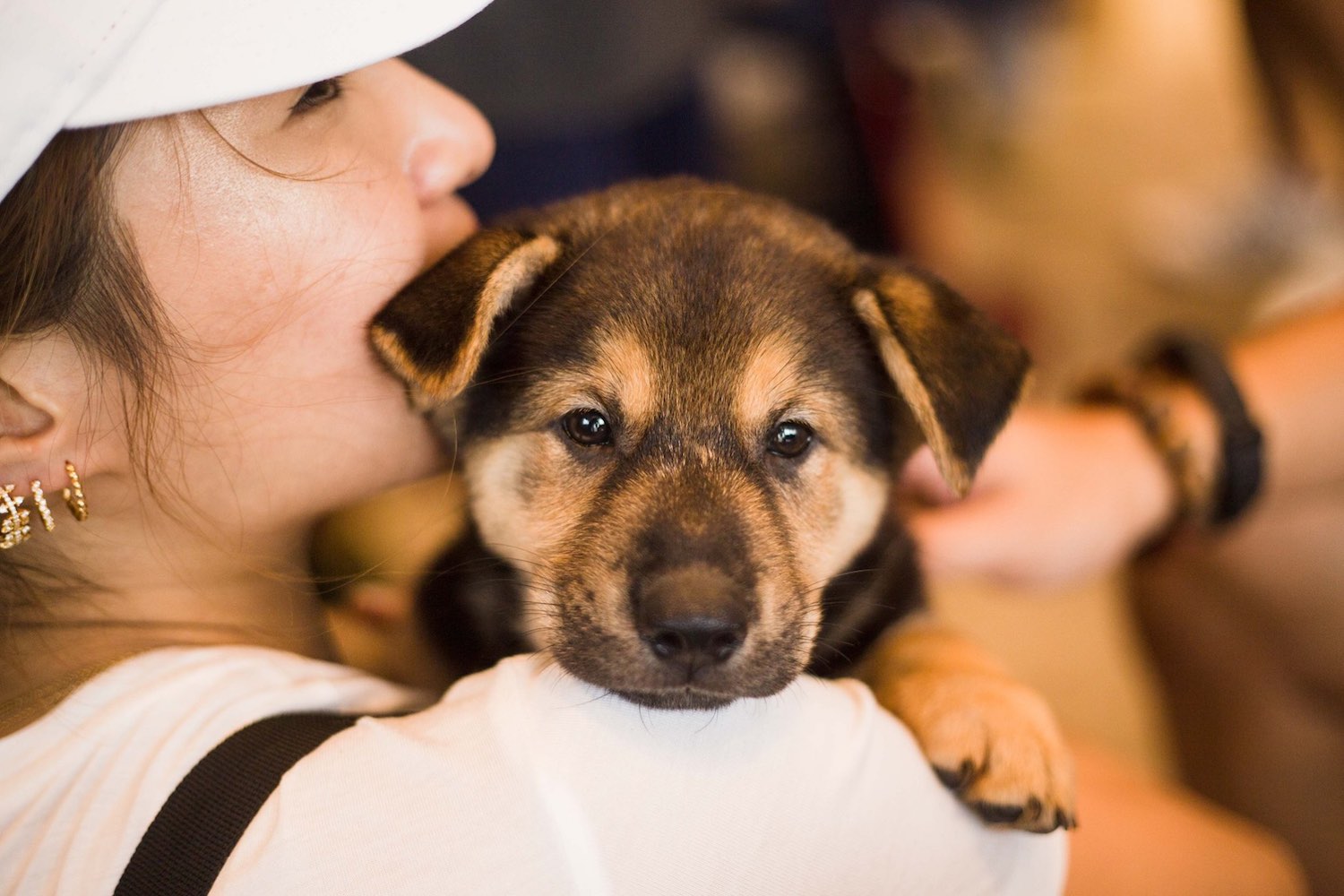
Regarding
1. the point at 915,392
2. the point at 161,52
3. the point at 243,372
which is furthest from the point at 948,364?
the point at 161,52

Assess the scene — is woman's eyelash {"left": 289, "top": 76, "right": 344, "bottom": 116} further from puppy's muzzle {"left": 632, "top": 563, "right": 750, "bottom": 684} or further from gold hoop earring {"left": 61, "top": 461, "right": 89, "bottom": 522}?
puppy's muzzle {"left": 632, "top": 563, "right": 750, "bottom": 684}

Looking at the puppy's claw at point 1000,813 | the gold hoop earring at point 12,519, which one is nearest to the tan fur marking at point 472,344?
the gold hoop earring at point 12,519

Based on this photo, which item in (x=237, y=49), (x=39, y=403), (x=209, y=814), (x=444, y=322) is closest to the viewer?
(x=209, y=814)

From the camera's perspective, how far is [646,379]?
192 centimetres

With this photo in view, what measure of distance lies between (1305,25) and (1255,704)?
2287 mm

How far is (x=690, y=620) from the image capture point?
1.64 metres

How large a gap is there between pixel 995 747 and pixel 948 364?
692mm

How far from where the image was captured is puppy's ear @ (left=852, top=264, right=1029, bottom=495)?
6.32 ft

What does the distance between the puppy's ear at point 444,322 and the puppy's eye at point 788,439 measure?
0.57 m

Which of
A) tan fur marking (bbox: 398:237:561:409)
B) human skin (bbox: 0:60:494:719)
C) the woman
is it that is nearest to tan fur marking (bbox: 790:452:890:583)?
the woman

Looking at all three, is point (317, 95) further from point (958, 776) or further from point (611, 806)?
point (958, 776)

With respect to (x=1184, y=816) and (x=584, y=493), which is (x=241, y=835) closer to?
(x=584, y=493)

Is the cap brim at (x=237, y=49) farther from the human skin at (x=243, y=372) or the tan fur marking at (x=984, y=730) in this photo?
the tan fur marking at (x=984, y=730)

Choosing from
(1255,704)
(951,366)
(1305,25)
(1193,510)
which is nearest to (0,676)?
(951,366)
